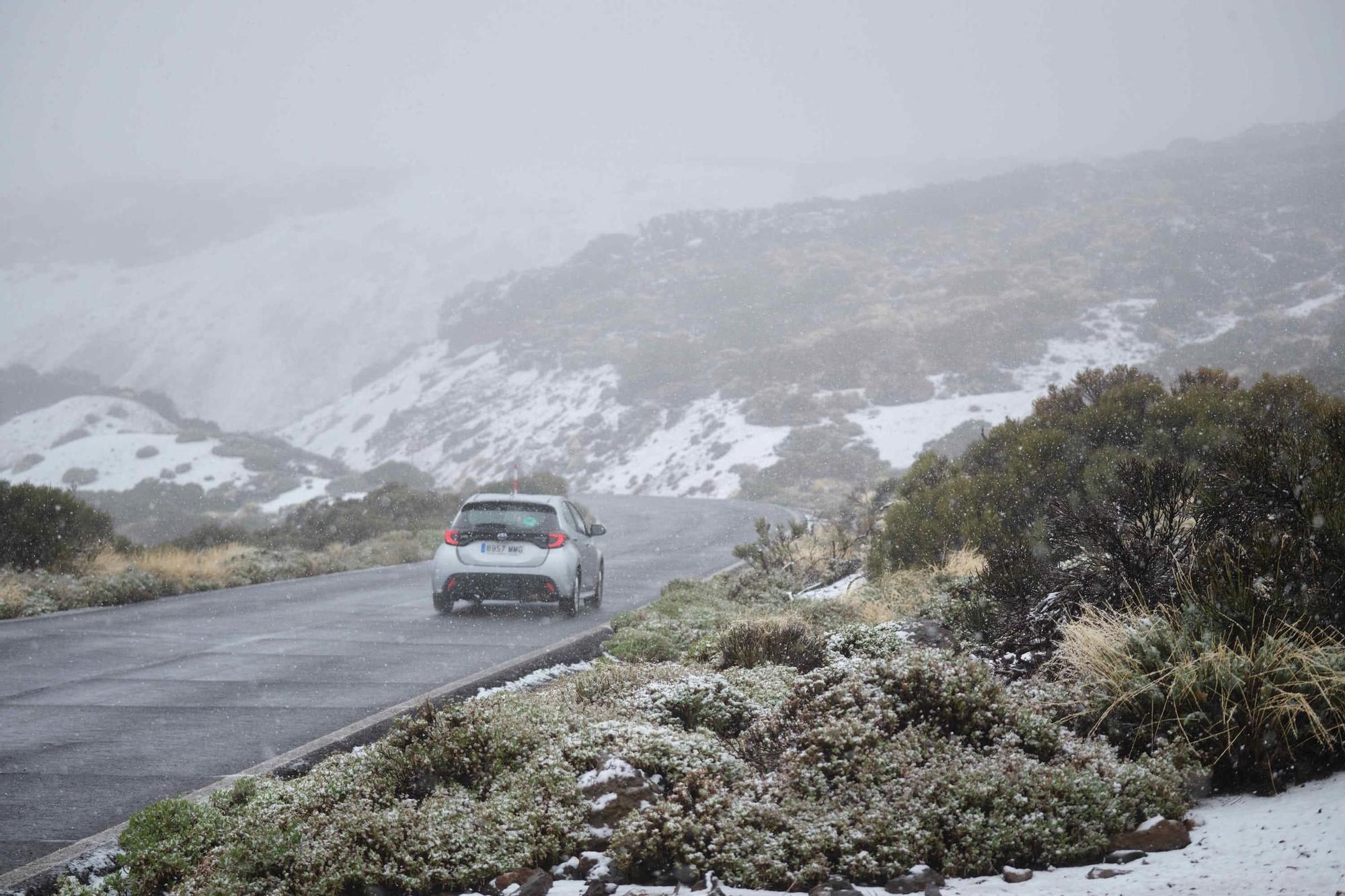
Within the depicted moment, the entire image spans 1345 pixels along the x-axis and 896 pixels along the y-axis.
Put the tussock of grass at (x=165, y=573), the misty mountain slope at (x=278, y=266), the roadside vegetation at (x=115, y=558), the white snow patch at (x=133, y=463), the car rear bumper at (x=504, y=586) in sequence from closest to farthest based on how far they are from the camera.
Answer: the car rear bumper at (x=504, y=586), the tussock of grass at (x=165, y=573), the roadside vegetation at (x=115, y=558), the white snow patch at (x=133, y=463), the misty mountain slope at (x=278, y=266)

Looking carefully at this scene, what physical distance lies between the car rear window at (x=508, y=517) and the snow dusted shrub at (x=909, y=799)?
856cm

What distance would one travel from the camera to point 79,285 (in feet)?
436

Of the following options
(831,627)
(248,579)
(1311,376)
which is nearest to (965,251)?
(1311,376)

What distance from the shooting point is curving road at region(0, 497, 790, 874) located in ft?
18.8

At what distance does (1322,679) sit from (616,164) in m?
167

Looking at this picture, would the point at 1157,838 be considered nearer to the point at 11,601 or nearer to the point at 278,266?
the point at 11,601

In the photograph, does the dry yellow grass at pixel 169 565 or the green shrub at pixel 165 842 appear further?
the dry yellow grass at pixel 169 565

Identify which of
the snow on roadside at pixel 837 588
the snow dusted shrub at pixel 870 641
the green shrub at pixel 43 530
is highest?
the green shrub at pixel 43 530

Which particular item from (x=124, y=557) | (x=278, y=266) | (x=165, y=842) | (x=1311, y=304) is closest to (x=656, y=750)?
(x=165, y=842)

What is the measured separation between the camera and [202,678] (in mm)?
9086

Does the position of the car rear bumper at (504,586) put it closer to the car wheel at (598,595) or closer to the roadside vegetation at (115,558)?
the car wheel at (598,595)

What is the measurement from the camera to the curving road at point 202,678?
5.74m

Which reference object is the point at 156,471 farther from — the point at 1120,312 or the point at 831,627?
the point at 1120,312

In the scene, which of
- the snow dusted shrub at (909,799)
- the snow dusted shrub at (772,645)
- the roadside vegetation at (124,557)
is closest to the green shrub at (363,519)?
the roadside vegetation at (124,557)
